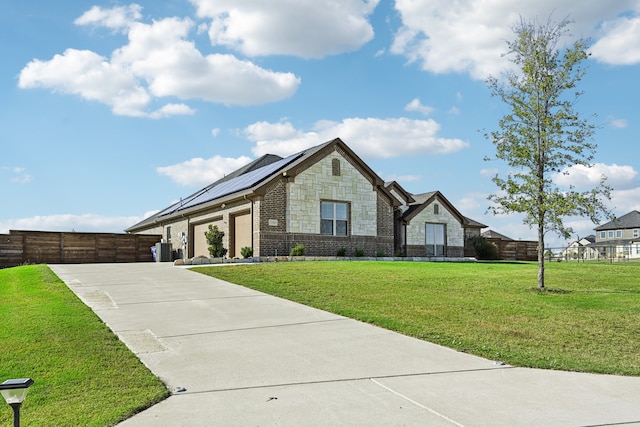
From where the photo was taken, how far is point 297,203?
2592 cm

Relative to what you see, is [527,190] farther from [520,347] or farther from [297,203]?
[297,203]

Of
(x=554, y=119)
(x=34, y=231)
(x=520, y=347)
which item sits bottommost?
(x=520, y=347)

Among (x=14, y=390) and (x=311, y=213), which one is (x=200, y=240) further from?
(x=14, y=390)

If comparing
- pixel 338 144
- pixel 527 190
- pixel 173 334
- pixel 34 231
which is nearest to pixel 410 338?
pixel 173 334

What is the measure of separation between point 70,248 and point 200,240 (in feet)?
23.2

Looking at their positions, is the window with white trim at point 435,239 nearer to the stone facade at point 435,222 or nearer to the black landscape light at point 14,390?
the stone facade at point 435,222

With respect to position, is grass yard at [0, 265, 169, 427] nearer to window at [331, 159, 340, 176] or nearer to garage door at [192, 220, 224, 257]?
window at [331, 159, 340, 176]

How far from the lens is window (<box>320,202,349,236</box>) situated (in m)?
27.0

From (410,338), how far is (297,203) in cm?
1742

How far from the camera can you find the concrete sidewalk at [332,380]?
537 centimetres

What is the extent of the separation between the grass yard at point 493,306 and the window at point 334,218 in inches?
279

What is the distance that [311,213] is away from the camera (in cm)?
2641

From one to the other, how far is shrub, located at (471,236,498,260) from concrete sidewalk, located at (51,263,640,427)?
27.5 meters

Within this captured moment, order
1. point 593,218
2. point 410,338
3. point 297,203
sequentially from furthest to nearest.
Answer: point 297,203 → point 593,218 → point 410,338
